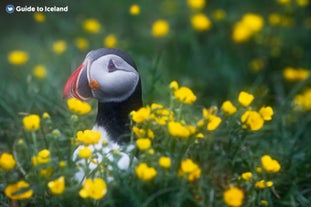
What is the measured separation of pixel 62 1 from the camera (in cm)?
438

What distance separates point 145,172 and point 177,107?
57 centimetres

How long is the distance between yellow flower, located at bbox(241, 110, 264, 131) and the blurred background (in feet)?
3.97

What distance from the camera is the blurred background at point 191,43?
161 inches

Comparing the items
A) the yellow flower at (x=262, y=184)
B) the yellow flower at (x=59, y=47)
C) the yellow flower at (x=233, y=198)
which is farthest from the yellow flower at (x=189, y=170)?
the yellow flower at (x=59, y=47)

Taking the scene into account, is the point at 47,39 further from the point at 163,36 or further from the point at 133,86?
the point at 133,86

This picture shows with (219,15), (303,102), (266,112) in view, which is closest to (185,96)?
(266,112)

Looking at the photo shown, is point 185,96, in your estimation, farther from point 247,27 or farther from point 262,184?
point 247,27

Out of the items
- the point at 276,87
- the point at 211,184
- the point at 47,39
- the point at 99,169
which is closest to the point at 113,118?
the point at 99,169

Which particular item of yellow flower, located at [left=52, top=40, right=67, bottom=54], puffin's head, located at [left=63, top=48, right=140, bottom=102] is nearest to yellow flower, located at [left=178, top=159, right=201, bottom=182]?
puffin's head, located at [left=63, top=48, right=140, bottom=102]

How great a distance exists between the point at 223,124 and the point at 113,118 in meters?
0.56

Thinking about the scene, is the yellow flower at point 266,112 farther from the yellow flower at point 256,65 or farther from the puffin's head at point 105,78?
the yellow flower at point 256,65

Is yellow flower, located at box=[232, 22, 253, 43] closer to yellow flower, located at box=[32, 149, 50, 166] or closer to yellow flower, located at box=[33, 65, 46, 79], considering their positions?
yellow flower, located at box=[33, 65, 46, 79]

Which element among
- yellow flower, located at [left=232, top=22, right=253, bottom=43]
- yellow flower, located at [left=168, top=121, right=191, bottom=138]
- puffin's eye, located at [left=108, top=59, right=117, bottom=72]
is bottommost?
yellow flower, located at [left=168, top=121, right=191, bottom=138]

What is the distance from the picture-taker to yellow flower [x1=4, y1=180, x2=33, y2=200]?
222 cm
